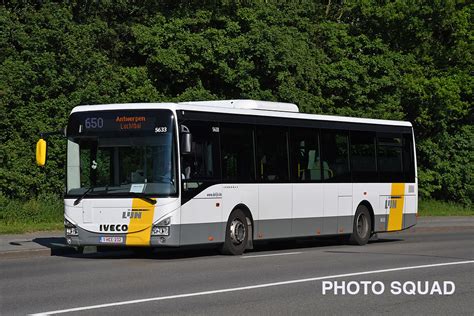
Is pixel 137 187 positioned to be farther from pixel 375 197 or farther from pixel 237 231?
pixel 375 197

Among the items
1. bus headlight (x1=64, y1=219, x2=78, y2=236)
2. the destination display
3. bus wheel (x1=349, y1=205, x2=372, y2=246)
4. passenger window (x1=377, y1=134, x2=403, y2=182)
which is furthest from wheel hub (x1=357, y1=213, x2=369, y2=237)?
bus headlight (x1=64, y1=219, x2=78, y2=236)

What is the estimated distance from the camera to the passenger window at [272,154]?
21469 millimetres

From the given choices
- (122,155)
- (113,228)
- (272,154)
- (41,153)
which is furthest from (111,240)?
(272,154)

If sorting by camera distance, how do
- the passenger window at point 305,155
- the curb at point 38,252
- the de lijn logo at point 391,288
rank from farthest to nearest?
1. the passenger window at point 305,155
2. the curb at point 38,252
3. the de lijn logo at point 391,288

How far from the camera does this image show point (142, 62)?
38344 millimetres

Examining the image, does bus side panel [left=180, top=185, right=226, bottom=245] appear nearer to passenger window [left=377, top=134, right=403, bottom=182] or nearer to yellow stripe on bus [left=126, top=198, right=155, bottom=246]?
yellow stripe on bus [left=126, top=198, right=155, bottom=246]

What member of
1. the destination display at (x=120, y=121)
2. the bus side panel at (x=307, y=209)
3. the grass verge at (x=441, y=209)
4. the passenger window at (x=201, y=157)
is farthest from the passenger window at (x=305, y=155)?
the grass verge at (x=441, y=209)

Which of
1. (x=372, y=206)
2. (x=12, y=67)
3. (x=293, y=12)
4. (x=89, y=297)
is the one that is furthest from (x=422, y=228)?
(x=89, y=297)

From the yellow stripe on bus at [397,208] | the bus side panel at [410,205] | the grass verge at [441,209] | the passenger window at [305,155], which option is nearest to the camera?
the passenger window at [305,155]

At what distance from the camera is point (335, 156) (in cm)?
2403

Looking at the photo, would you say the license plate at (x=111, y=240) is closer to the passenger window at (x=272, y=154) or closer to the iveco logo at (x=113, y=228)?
the iveco logo at (x=113, y=228)

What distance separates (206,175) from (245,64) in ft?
54.6

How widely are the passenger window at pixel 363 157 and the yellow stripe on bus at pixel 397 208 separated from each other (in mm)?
949

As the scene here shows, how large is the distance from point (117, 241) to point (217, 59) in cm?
1814
